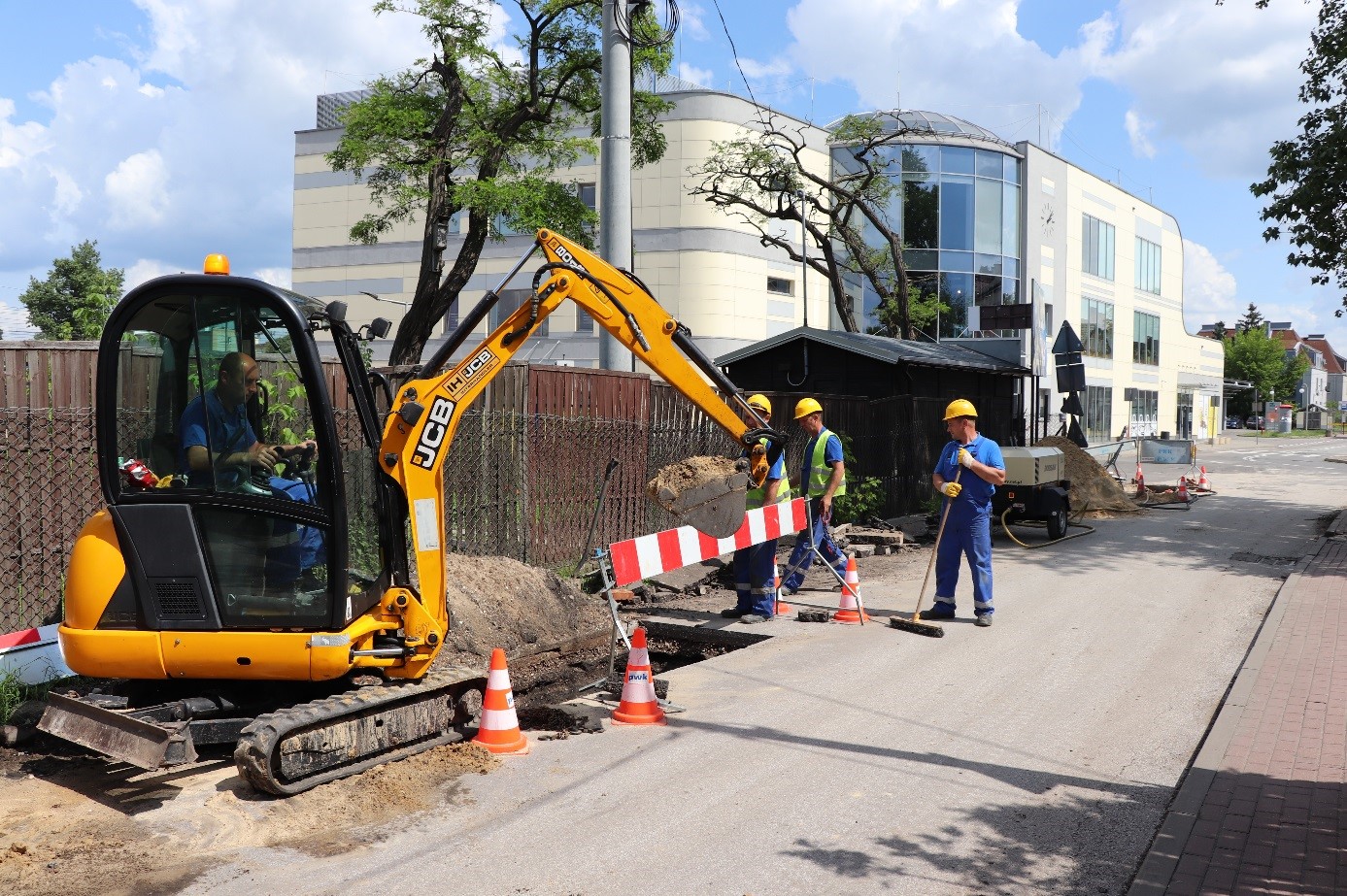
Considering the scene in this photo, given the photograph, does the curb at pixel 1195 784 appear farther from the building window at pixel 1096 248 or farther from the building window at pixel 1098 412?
the building window at pixel 1096 248

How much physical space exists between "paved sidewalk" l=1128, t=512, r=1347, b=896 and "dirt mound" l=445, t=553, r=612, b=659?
518 cm

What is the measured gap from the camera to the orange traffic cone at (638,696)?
23.9 feet

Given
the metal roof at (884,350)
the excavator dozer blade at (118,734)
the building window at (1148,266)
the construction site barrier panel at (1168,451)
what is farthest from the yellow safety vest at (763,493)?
the building window at (1148,266)

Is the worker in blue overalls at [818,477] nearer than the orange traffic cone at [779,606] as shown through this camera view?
No

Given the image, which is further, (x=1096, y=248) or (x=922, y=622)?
(x=1096, y=248)

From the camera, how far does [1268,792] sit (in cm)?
592

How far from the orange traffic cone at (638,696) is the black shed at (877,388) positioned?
1012cm

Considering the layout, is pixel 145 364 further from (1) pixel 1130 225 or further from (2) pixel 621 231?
(1) pixel 1130 225

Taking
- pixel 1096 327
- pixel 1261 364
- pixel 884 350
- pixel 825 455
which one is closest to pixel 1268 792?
pixel 825 455

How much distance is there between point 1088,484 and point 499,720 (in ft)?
58.2

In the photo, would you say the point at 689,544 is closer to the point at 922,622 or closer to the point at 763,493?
the point at 763,493

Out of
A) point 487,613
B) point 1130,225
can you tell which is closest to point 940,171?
point 1130,225

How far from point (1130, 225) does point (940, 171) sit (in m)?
16.4

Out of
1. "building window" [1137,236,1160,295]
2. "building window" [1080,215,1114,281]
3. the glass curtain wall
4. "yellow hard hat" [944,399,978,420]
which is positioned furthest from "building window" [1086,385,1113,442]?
"yellow hard hat" [944,399,978,420]
